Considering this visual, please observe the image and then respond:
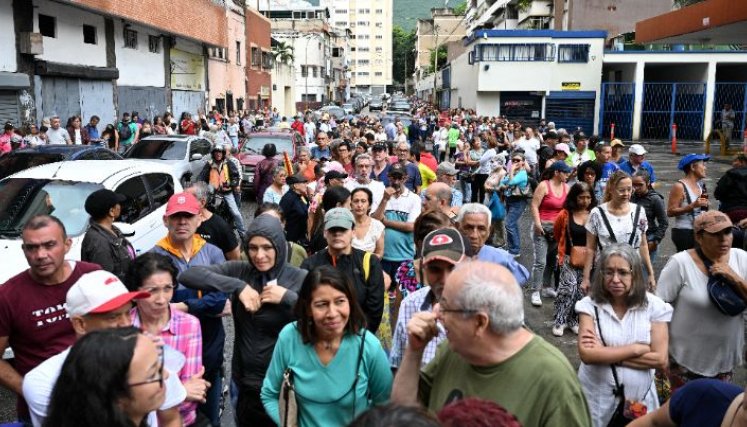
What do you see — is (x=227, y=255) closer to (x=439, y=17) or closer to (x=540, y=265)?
(x=540, y=265)

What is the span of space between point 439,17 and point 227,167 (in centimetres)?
11862

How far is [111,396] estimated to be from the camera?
233cm

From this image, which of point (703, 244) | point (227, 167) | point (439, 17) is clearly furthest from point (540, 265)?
point (439, 17)

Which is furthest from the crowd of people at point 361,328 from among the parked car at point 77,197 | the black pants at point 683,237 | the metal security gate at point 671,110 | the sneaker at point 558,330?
the metal security gate at point 671,110

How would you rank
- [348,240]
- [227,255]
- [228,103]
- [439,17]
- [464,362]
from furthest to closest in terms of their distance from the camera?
[439,17]
[228,103]
[227,255]
[348,240]
[464,362]

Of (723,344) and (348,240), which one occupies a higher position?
(348,240)

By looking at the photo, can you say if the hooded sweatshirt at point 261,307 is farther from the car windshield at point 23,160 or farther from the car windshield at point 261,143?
A: the car windshield at point 261,143

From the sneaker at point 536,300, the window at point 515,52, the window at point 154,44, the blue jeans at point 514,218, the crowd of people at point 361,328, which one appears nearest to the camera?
the crowd of people at point 361,328

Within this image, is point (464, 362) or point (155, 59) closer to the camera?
point (464, 362)

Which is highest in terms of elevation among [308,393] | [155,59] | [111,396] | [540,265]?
[155,59]

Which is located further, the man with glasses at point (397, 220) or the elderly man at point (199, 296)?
the man with glasses at point (397, 220)

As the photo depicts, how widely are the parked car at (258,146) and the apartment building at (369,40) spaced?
456 ft

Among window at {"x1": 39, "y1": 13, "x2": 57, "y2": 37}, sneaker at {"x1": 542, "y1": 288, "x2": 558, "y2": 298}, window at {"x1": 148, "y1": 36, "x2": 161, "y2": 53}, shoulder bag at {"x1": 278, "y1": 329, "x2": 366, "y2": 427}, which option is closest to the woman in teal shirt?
shoulder bag at {"x1": 278, "y1": 329, "x2": 366, "y2": 427}

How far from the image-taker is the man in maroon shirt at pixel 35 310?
146 inches
